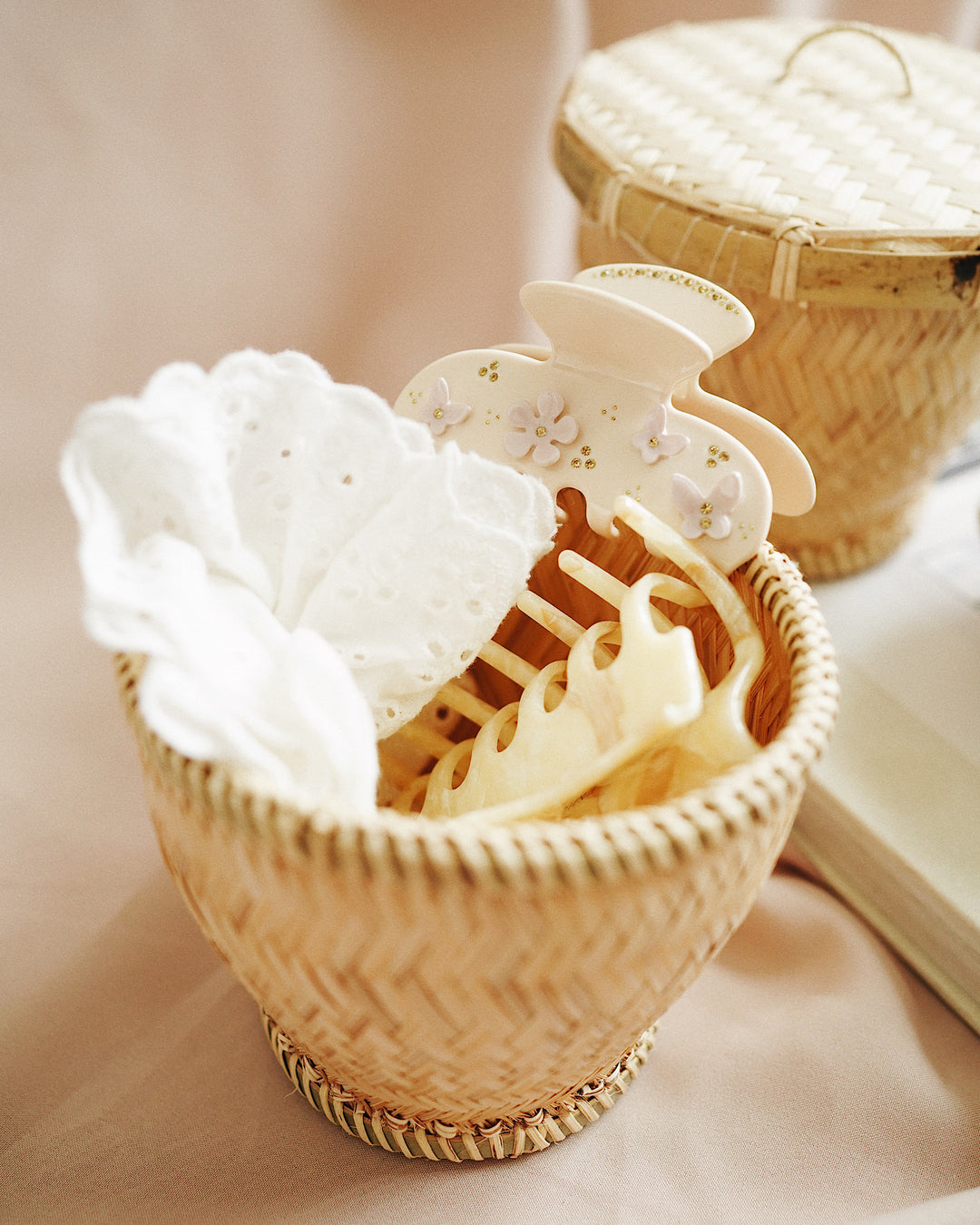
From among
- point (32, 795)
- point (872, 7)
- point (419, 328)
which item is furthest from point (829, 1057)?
point (872, 7)

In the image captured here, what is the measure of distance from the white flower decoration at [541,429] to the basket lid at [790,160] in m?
0.19

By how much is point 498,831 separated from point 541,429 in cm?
28

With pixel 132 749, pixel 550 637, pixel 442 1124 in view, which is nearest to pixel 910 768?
pixel 550 637

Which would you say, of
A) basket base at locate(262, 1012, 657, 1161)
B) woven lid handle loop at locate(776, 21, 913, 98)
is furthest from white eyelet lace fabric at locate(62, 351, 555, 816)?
woven lid handle loop at locate(776, 21, 913, 98)

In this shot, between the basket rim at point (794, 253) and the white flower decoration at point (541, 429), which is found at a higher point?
the basket rim at point (794, 253)

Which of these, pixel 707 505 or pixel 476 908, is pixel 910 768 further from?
pixel 476 908

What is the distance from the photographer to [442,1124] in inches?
19.1

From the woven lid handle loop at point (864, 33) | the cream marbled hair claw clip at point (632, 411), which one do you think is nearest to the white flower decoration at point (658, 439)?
the cream marbled hair claw clip at point (632, 411)

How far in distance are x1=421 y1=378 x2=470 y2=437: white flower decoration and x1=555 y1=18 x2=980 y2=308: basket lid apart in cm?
21

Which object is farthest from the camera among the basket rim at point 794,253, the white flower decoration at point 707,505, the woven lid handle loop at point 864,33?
the woven lid handle loop at point 864,33

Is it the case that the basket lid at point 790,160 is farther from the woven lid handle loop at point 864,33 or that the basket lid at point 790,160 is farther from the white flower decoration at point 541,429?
the white flower decoration at point 541,429

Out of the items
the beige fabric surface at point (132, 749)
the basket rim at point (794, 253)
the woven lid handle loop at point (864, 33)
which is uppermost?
the woven lid handle loop at point (864, 33)

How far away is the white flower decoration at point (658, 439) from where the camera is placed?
0.51 meters

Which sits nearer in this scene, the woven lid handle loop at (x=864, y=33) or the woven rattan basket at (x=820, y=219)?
the woven rattan basket at (x=820, y=219)
